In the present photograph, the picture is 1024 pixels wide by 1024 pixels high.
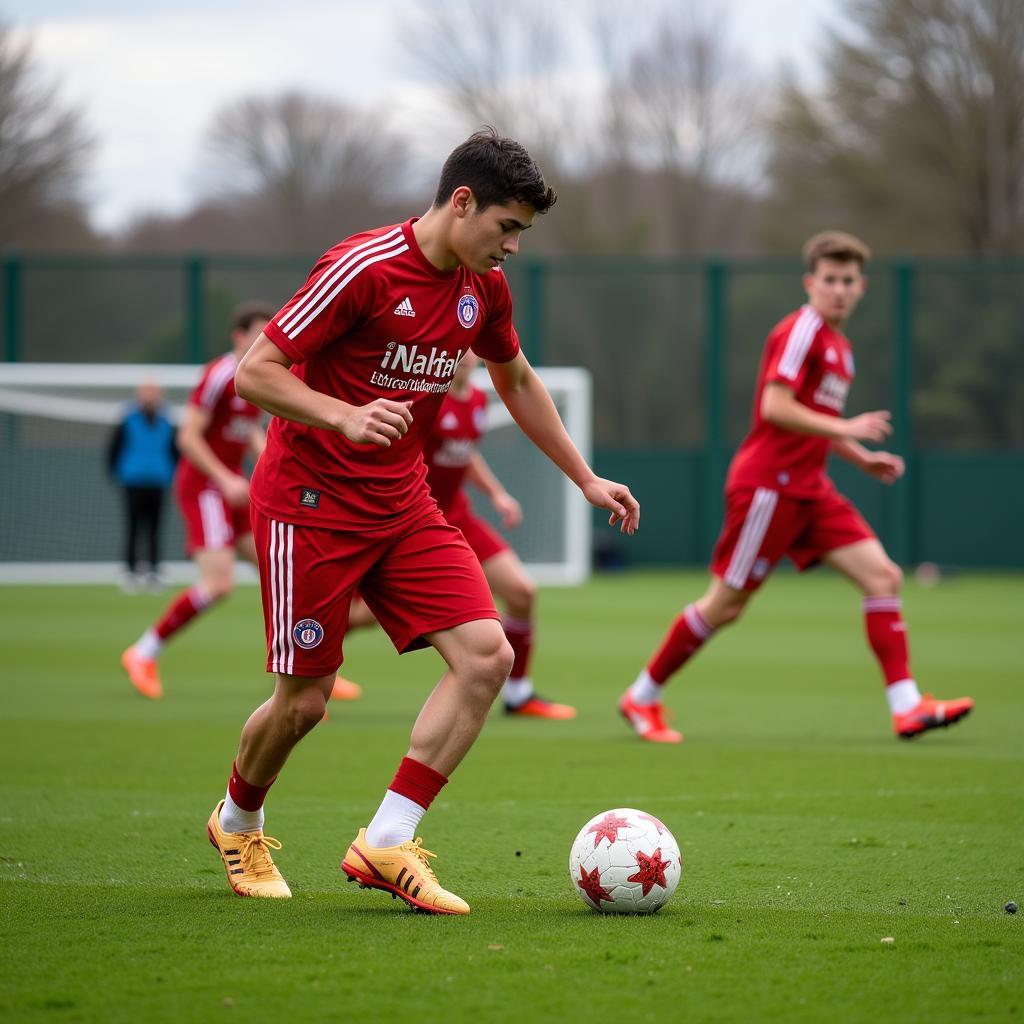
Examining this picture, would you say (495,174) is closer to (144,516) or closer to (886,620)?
(886,620)

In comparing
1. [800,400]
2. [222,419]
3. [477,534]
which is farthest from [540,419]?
[222,419]

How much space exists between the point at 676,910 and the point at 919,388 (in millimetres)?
19954

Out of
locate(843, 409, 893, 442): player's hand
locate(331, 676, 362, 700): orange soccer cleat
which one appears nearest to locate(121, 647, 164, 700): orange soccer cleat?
locate(331, 676, 362, 700): orange soccer cleat

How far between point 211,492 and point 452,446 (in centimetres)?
189

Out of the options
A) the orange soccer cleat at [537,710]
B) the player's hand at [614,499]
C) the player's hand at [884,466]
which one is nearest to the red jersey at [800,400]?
the player's hand at [884,466]

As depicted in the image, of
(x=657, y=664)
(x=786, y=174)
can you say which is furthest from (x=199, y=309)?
(x=657, y=664)

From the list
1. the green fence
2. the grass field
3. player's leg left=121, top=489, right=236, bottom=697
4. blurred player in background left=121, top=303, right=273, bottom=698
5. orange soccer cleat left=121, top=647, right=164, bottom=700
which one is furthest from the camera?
the green fence

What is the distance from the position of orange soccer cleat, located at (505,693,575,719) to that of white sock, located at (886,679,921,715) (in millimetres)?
2022

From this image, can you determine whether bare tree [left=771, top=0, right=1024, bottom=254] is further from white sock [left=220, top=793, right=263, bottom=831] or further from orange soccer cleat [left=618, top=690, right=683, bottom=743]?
white sock [left=220, top=793, right=263, bottom=831]

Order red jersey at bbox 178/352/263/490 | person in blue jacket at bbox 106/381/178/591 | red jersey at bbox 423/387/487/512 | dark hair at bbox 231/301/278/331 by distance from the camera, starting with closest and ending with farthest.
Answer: red jersey at bbox 423/387/487/512 → dark hair at bbox 231/301/278/331 → red jersey at bbox 178/352/263/490 → person in blue jacket at bbox 106/381/178/591

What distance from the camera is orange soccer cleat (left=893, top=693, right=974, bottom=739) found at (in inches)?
294

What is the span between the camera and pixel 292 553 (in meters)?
4.57

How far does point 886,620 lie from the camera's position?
788cm

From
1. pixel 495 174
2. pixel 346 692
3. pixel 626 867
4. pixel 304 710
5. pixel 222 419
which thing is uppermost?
pixel 495 174
